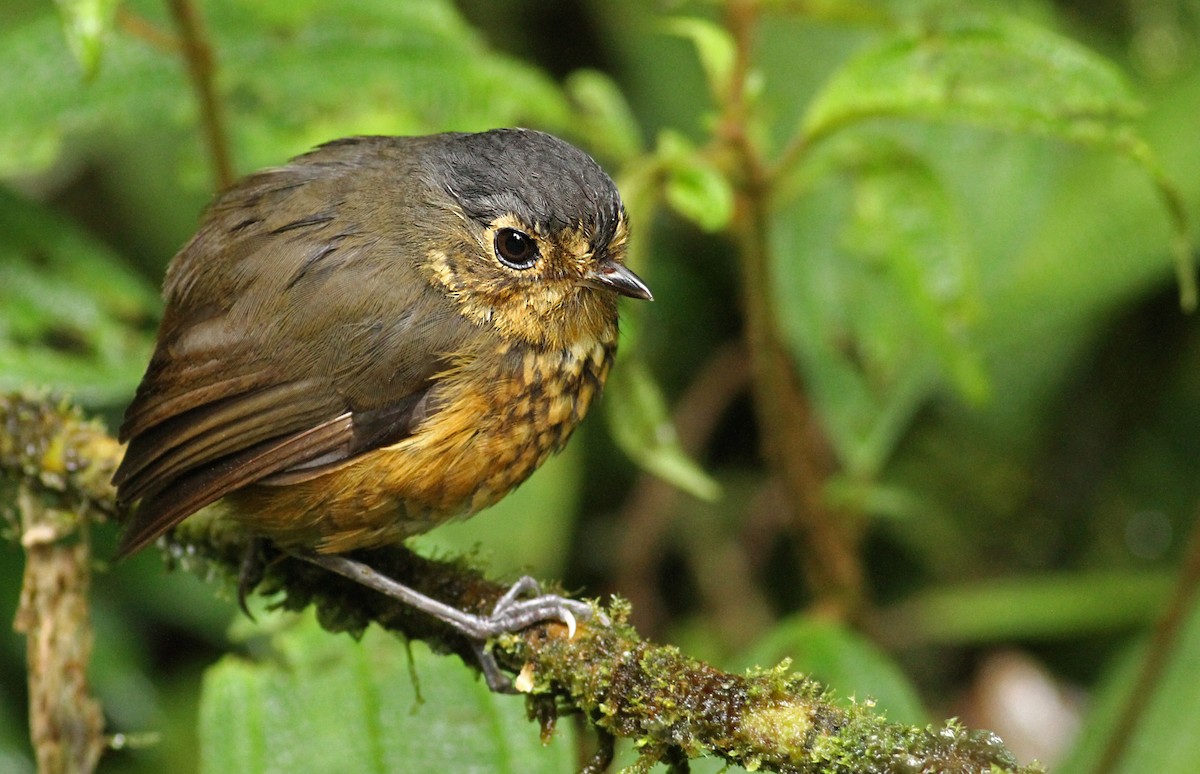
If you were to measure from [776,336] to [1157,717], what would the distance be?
4.70 ft

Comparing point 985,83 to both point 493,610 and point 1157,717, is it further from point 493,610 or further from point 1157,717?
point 1157,717

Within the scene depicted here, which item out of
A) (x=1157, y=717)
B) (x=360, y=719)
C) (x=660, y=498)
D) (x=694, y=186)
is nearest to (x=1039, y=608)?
(x=1157, y=717)

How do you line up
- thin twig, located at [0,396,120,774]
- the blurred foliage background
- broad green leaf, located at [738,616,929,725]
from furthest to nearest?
broad green leaf, located at [738,616,929,725], the blurred foliage background, thin twig, located at [0,396,120,774]

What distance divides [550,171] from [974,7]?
2181 mm

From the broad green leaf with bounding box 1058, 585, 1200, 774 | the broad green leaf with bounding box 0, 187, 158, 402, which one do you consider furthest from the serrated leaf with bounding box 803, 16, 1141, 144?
the broad green leaf with bounding box 0, 187, 158, 402

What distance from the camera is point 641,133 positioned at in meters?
5.33

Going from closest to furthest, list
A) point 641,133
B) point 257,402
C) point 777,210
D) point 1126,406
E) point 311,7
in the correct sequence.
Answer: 1. point 257,402
2. point 311,7
3. point 777,210
4. point 1126,406
5. point 641,133

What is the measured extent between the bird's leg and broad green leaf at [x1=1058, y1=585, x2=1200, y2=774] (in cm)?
174

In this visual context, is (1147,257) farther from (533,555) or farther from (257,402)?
(257,402)

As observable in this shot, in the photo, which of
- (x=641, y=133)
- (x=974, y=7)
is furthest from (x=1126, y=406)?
(x=641, y=133)

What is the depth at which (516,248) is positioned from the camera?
2.79 meters

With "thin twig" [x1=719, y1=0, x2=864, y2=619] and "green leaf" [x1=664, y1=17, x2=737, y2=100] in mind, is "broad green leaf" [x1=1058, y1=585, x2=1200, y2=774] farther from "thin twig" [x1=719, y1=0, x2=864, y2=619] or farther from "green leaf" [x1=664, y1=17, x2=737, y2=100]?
"green leaf" [x1=664, y1=17, x2=737, y2=100]

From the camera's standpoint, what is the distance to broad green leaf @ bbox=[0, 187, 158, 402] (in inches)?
142

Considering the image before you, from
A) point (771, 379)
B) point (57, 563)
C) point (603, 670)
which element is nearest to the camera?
point (603, 670)
